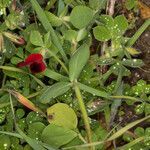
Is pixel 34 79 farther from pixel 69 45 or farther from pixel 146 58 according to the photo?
pixel 146 58

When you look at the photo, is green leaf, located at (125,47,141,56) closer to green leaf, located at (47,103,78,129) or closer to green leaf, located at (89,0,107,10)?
green leaf, located at (89,0,107,10)

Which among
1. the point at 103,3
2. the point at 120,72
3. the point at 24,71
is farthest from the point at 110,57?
the point at 24,71

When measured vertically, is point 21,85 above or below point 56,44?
below

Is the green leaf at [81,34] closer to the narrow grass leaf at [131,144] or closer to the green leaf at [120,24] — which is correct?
the green leaf at [120,24]

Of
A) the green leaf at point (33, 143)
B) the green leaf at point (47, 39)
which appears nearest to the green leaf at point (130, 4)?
the green leaf at point (47, 39)

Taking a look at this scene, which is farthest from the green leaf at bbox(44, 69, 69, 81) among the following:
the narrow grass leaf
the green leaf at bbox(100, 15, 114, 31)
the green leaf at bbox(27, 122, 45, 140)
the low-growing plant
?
the narrow grass leaf

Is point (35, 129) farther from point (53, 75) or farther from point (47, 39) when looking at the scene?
point (47, 39)

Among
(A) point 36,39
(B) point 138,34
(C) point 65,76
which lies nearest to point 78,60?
(C) point 65,76
